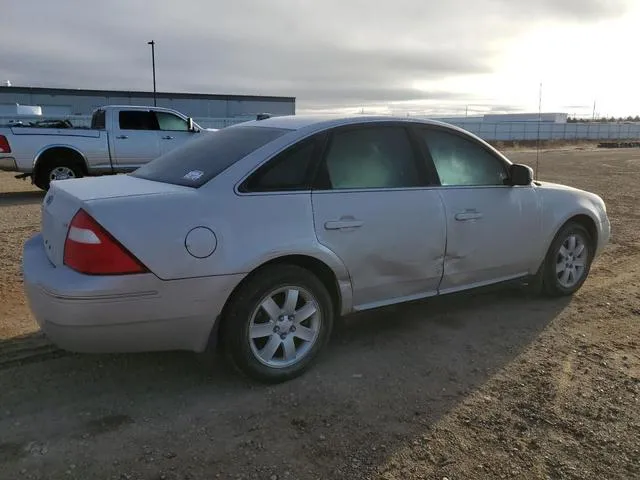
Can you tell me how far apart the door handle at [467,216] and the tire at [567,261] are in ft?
3.57

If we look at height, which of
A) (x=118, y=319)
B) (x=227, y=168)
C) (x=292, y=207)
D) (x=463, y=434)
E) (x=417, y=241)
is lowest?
(x=463, y=434)

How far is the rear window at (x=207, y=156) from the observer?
12.0 feet

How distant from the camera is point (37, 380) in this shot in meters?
3.62

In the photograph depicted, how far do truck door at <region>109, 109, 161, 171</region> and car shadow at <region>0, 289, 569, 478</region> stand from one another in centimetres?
924

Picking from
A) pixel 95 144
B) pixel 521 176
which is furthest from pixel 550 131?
pixel 521 176

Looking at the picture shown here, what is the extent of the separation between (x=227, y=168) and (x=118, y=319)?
43.6 inches

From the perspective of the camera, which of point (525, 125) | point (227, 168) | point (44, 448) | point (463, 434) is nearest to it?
point (44, 448)

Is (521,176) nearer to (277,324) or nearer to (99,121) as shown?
(277,324)

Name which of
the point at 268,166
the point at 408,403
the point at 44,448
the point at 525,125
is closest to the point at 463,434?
the point at 408,403

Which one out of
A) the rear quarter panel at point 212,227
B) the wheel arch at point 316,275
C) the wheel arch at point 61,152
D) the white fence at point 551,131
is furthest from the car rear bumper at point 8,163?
the white fence at point 551,131

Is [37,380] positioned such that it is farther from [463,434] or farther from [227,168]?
[463,434]

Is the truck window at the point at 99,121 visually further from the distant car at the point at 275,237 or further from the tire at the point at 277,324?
the tire at the point at 277,324

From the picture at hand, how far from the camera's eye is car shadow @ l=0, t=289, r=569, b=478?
2879 mm

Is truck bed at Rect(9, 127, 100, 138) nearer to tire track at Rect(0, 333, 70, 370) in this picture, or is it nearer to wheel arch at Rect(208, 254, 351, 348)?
tire track at Rect(0, 333, 70, 370)
